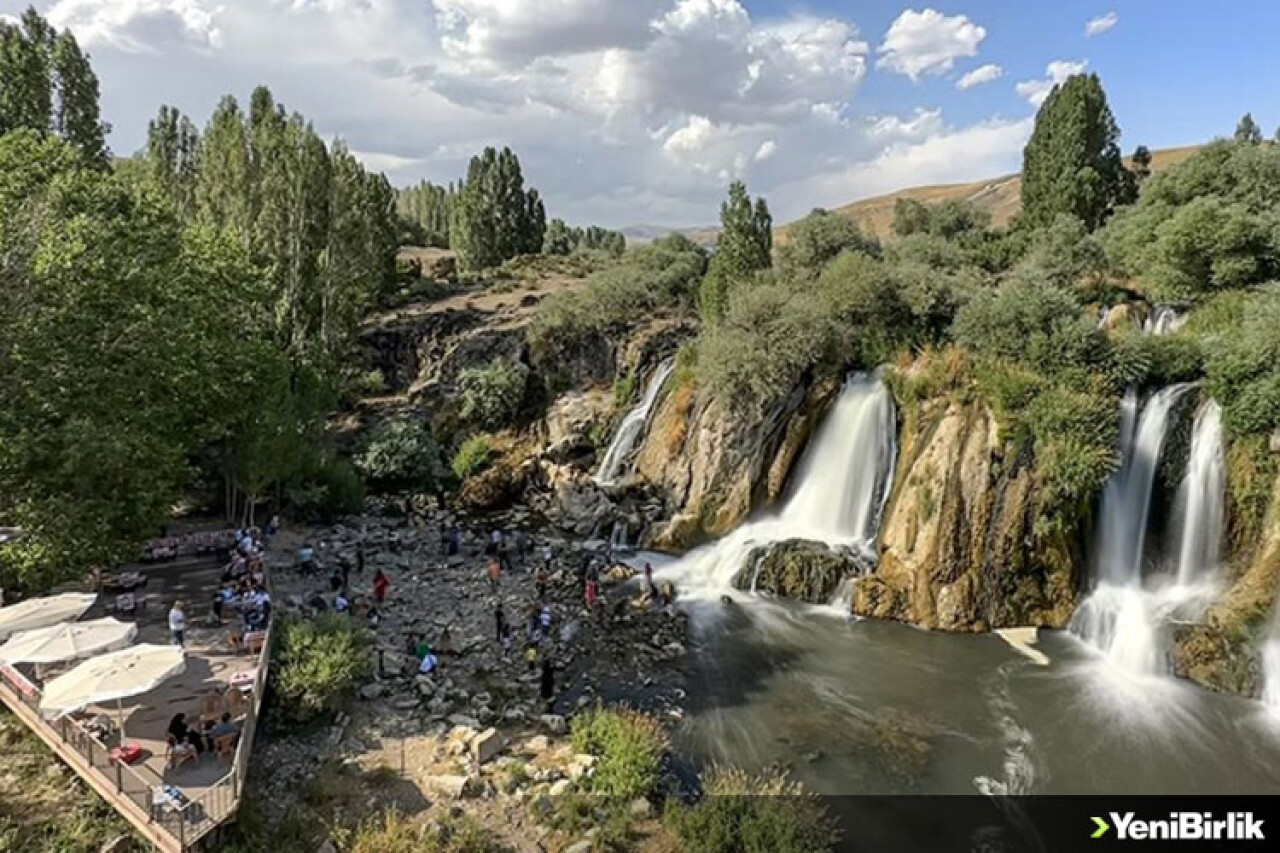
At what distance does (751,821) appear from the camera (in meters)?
14.0

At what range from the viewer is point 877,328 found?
3262cm

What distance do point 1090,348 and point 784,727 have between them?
1708 cm

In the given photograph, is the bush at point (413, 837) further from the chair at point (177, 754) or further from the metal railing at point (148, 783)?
the chair at point (177, 754)

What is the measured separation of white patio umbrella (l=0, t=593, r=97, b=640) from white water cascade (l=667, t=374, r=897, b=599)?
17628 millimetres

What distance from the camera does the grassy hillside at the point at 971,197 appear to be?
109688 millimetres

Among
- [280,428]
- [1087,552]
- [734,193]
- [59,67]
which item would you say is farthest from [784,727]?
[59,67]

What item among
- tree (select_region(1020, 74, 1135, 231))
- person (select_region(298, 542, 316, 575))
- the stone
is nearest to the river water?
the stone

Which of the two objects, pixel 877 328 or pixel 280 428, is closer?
pixel 280 428

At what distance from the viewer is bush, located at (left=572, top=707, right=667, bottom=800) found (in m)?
15.6

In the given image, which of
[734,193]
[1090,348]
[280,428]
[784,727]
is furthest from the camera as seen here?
[734,193]

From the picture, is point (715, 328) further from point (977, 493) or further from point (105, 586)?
point (105, 586)

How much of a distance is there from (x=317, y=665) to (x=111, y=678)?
481 cm

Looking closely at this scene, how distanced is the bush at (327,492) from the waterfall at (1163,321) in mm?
34714

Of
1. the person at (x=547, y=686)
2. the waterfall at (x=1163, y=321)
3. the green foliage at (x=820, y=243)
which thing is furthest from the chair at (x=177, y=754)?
the green foliage at (x=820, y=243)
